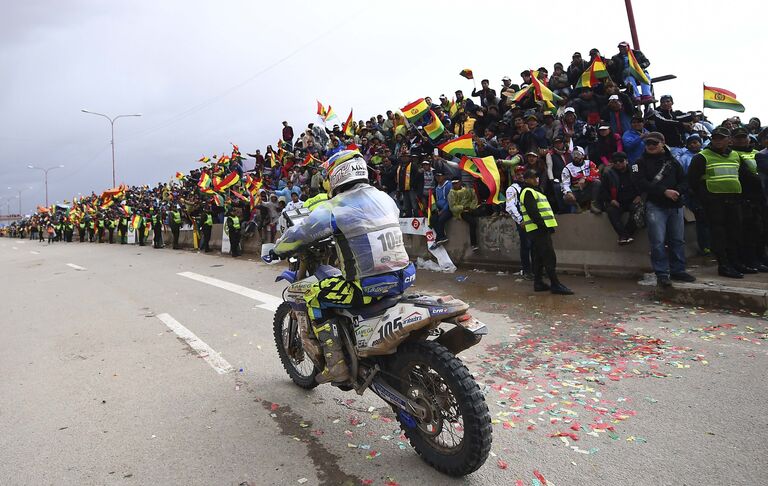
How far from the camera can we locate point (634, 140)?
8805 millimetres

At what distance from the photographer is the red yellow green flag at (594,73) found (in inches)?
398

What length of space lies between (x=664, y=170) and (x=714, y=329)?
2460 mm

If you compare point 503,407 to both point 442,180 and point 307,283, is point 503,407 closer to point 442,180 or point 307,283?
point 307,283

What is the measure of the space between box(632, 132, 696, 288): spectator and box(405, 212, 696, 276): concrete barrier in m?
0.81

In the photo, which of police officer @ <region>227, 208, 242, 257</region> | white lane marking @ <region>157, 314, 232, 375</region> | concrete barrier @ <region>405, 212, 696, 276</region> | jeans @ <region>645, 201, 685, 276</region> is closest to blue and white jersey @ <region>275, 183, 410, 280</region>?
white lane marking @ <region>157, 314, 232, 375</region>

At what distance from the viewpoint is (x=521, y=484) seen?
2785 mm

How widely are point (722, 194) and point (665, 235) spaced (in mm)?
883

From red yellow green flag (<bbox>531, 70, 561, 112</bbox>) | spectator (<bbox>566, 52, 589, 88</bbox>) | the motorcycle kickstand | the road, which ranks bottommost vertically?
the road

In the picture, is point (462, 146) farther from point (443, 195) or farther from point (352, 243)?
point (352, 243)

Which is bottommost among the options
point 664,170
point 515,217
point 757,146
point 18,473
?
point 18,473

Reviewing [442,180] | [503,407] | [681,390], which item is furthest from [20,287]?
[681,390]

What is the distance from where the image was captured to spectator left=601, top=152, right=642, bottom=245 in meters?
7.85

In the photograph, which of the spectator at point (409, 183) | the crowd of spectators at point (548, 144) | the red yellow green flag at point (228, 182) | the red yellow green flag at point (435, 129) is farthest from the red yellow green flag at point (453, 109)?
the red yellow green flag at point (228, 182)

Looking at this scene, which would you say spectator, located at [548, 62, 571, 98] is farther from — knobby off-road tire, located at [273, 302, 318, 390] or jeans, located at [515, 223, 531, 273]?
knobby off-road tire, located at [273, 302, 318, 390]
